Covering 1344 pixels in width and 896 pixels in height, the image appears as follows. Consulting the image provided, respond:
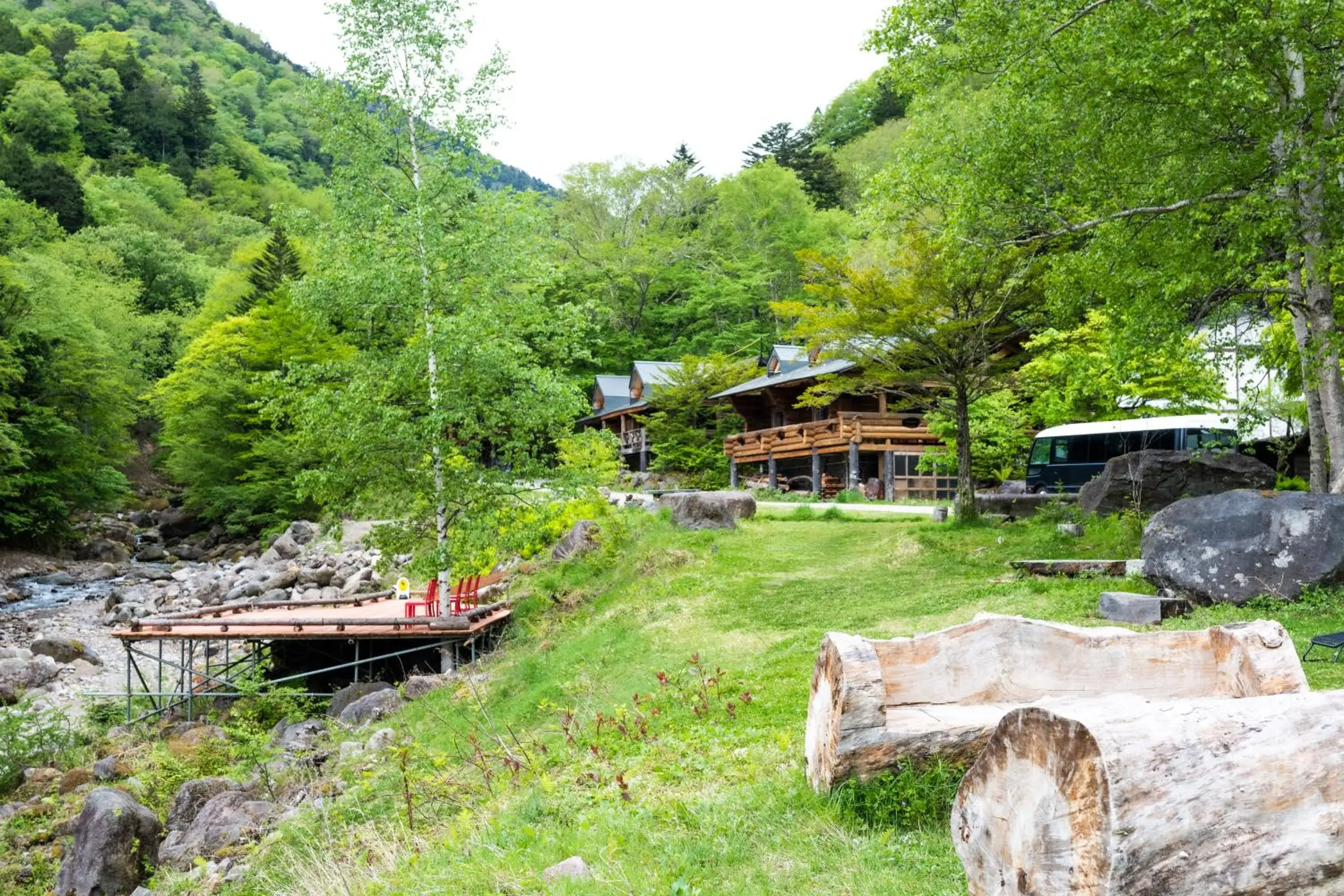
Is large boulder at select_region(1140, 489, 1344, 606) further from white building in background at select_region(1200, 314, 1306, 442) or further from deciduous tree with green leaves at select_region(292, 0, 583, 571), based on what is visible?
deciduous tree with green leaves at select_region(292, 0, 583, 571)

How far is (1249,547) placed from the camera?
9.75 meters

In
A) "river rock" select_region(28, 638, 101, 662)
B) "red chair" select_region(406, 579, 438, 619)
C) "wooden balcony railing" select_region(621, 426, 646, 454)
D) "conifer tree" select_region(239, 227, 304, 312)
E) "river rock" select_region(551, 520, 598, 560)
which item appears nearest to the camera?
"red chair" select_region(406, 579, 438, 619)

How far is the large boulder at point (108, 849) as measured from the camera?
29.3ft

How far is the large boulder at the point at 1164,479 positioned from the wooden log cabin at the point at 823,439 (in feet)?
32.5

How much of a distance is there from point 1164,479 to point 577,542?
10978 millimetres

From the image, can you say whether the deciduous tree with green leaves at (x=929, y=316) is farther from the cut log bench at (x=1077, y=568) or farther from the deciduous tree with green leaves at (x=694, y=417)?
the deciduous tree with green leaves at (x=694, y=417)

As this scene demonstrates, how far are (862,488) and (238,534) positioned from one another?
23375 millimetres

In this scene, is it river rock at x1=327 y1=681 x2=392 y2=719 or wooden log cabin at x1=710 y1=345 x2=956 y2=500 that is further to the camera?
wooden log cabin at x1=710 y1=345 x2=956 y2=500

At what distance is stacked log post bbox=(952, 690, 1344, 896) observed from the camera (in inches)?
113

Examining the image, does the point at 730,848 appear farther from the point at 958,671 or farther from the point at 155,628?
the point at 155,628

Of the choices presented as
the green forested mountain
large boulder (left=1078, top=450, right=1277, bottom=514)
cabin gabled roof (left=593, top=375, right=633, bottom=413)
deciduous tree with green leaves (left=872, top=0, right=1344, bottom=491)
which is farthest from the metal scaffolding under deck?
cabin gabled roof (left=593, top=375, right=633, bottom=413)

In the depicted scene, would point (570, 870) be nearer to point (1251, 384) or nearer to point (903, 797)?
point (903, 797)

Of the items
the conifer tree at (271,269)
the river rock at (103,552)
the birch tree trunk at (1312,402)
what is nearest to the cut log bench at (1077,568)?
the birch tree trunk at (1312,402)

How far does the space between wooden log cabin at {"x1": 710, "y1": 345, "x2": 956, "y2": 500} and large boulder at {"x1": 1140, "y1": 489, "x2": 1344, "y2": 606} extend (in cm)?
1553
